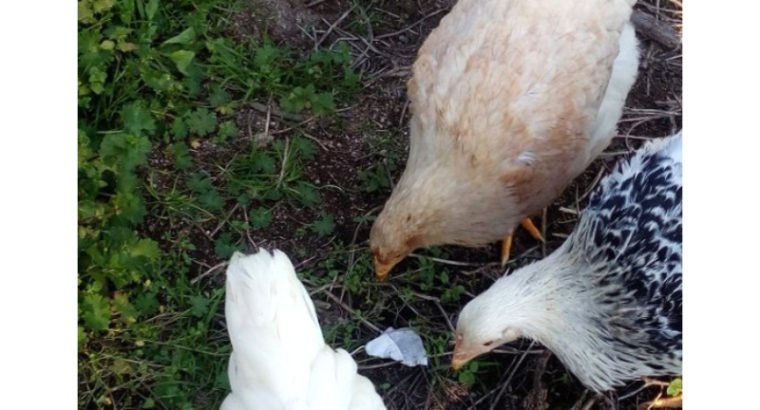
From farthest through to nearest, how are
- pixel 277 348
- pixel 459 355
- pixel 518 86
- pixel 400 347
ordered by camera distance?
pixel 400 347 < pixel 459 355 < pixel 518 86 < pixel 277 348

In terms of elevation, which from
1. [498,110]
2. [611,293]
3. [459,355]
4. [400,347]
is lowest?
[400,347]

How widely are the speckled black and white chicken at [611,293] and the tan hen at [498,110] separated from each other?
0.11 m

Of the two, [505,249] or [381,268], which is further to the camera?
[505,249]

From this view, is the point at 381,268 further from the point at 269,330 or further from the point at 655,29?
the point at 655,29

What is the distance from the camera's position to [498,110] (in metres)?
1.30

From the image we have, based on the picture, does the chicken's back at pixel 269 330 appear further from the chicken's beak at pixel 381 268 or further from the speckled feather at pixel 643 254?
the speckled feather at pixel 643 254

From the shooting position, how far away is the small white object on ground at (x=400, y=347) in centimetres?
158

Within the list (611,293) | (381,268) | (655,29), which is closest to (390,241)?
(381,268)

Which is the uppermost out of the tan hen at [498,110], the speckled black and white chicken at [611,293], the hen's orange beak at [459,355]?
the tan hen at [498,110]

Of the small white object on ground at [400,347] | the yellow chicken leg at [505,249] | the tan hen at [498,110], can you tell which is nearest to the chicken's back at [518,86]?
the tan hen at [498,110]

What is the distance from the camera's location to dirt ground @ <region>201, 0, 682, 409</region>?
62.2 inches

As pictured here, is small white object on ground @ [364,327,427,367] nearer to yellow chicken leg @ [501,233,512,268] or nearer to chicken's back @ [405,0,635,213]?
yellow chicken leg @ [501,233,512,268]

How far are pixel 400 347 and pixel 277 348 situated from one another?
472mm
